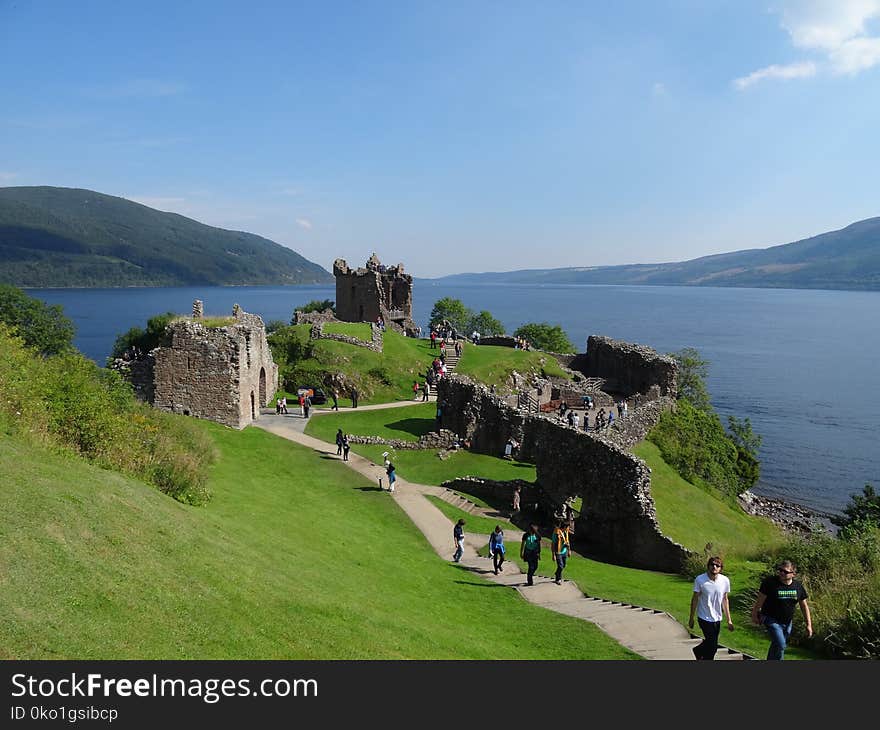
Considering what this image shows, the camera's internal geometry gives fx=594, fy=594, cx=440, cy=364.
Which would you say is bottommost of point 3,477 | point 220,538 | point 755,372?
point 755,372

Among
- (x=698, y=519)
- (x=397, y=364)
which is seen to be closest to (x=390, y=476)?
(x=698, y=519)

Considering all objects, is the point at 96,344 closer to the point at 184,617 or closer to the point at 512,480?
the point at 512,480

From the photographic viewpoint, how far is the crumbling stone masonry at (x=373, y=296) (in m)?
73.9

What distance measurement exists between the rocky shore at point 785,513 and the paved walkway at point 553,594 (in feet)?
88.8

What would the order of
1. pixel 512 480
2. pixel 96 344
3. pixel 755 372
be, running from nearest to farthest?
pixel 512 480 < pixel 755 372 < pixel 96 344

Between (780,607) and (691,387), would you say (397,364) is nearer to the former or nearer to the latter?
(691,387)

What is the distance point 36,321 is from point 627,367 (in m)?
63.9

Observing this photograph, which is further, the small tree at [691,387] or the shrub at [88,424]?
the small tree at [691,387]

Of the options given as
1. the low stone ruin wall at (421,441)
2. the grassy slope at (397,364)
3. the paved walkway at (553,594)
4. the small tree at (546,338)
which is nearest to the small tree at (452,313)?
the small tree at (546,338)

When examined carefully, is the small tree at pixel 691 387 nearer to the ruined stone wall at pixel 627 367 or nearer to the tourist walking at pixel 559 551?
the ruined stone wall at pixel 627 367

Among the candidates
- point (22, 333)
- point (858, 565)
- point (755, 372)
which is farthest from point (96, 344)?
point (858, 565)

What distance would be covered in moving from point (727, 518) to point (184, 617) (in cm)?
2938

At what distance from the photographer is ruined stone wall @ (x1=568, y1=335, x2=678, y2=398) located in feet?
159
